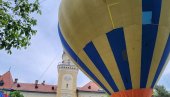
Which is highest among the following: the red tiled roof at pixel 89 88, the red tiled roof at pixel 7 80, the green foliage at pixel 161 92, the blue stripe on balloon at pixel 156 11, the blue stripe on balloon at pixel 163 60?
the red tiled roof at pixel 7 80

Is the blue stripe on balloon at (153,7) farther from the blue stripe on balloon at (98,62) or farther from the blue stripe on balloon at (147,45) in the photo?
the blue stripe on balloon at (98,62)

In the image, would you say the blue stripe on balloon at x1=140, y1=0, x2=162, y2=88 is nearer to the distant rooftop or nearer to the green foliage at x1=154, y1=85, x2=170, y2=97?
the green foliage at x1=154, y1=85, x2=170, y2=97

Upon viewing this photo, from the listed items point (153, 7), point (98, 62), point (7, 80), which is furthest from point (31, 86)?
point (153, 7)

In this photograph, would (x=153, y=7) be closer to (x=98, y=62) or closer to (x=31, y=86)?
(x=98, y=62)

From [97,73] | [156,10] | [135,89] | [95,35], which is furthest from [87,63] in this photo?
[156,10]

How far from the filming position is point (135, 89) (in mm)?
8977

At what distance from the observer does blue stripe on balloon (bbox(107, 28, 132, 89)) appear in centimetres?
880

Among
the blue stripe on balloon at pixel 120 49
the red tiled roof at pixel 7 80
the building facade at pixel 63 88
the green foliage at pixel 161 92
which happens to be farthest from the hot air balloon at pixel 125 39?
the red tiled roof at pixel 7 80

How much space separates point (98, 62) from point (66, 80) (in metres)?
39.6

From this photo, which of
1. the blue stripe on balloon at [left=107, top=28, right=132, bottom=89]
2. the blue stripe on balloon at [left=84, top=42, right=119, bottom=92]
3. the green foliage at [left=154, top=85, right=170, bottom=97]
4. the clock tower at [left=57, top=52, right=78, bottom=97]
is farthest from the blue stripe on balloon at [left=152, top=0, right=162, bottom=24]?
the clock tower at [left=57, top=52, right=78, bottom=97]

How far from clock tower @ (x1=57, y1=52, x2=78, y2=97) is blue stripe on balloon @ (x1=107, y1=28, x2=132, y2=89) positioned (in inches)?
1551

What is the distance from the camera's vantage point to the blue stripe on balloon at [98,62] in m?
9.19

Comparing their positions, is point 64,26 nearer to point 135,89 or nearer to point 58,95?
point 135,89

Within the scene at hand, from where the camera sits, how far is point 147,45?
8.83 meters
